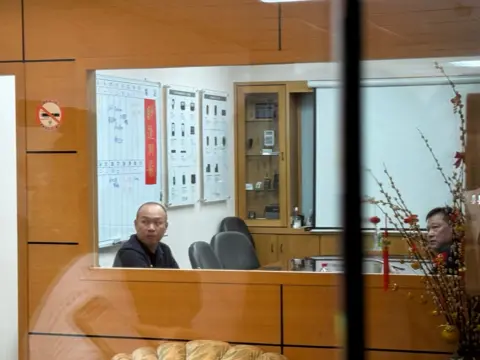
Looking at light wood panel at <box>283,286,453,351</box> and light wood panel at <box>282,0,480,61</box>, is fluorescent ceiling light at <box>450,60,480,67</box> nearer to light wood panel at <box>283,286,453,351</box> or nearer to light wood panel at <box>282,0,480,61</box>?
light wood panel at <box>282,0,480,61</box>

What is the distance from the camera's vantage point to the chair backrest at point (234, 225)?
398cm

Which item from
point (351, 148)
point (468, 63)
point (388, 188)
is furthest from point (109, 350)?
point (351, 148)

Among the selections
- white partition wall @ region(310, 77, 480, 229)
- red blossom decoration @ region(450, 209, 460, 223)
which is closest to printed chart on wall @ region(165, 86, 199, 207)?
white partition wall @ region(310, 77, 480, 229)

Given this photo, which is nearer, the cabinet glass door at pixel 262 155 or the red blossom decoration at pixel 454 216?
the red blossom decoration at pixel 454 216

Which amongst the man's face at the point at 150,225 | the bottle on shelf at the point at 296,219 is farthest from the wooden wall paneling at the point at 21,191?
the bottle on shelf at the point at 296,219

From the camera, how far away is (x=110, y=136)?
367 centimetres

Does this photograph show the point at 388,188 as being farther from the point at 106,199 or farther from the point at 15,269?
the point at 15,269

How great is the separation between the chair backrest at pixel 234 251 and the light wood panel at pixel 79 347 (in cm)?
47

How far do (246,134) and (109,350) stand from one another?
1.57 meters

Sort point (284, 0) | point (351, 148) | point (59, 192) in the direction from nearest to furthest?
point (351, 148), point (284, 0), point (59, 192)

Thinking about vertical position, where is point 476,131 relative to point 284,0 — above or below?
below

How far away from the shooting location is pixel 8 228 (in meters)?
3.72

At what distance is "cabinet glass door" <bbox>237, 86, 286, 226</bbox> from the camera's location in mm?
4234

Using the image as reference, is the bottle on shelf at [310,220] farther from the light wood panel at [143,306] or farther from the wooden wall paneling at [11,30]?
the wooden wall paneling at [11,30]
